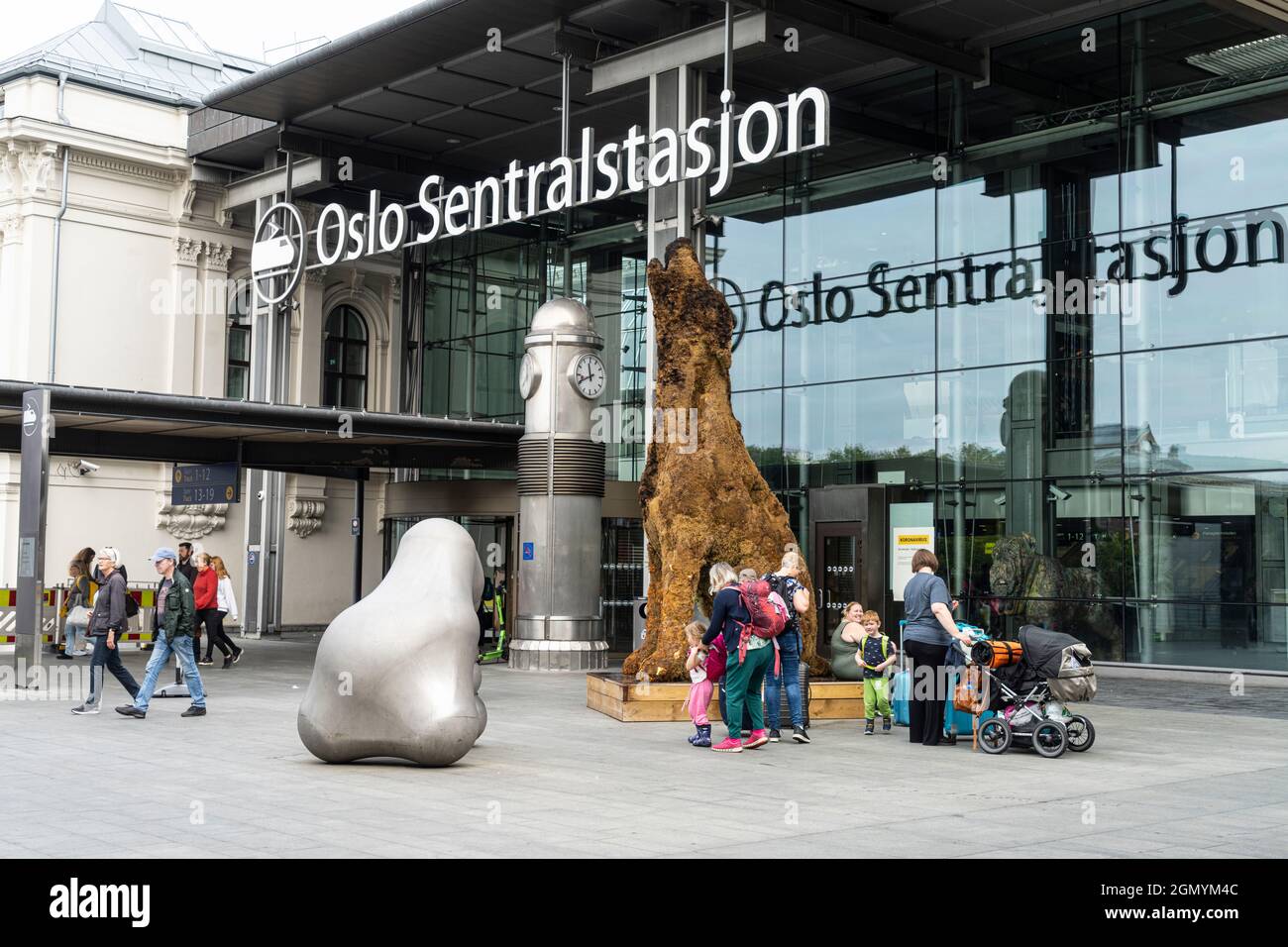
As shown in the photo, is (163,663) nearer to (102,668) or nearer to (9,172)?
(102,668)

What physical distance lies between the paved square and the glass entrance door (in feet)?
26.3

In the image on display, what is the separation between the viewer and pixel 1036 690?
13414 millimetres

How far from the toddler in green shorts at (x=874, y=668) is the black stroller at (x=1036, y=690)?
57.3 inches

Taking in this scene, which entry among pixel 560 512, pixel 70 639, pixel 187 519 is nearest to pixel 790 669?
pixel 560 512

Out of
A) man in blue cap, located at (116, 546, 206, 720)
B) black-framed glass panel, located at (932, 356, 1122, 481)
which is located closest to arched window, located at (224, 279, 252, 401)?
black-framed glass panel, located at (932, 356, 1122, 481)

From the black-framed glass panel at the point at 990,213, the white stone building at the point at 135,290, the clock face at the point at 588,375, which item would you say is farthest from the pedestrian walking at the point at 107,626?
the black-framed glass panel at the point at 990,213

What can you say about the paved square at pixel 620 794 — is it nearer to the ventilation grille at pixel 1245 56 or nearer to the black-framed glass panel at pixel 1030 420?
the black-framed glass panel at pixel 1030 420

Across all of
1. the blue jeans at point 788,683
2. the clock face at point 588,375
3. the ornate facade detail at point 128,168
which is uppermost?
the ornate facade detail at point 128,168

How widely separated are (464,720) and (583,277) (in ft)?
77.1

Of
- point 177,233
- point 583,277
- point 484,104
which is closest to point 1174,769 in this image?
point 484,104

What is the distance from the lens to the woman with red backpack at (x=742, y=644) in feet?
43.7
